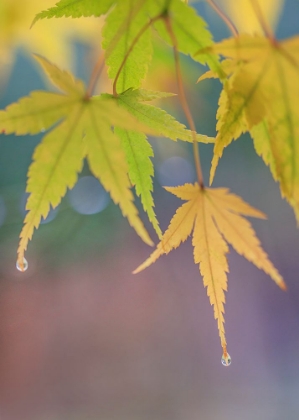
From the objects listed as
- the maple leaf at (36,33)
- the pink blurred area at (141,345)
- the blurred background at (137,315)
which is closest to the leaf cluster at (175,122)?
the maple leaf at (36,33)

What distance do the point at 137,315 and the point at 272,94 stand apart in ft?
7.30

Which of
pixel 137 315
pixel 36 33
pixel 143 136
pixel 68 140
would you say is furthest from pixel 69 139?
pixel 137 315

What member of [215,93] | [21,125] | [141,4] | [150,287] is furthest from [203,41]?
[215,93]

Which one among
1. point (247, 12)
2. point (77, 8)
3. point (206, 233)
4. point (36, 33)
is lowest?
point (206, 233)

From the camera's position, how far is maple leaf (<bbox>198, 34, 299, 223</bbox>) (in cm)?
33

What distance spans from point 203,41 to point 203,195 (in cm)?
15

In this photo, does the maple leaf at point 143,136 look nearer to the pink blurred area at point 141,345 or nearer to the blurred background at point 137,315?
the blurred background at point 137,315

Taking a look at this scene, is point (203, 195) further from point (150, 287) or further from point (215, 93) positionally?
point (215, 93)

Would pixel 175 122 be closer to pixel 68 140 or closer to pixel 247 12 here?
pixel 68 140

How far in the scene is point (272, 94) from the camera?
0.34 metres

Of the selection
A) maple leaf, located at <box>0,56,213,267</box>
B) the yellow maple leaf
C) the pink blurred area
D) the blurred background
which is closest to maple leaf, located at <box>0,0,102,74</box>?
the yellow maple leaf

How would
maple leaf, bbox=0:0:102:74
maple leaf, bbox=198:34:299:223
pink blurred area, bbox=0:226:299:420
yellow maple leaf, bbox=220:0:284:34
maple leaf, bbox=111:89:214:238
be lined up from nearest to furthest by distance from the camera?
maple leaf, bbox=198:34:299:223 → maple leaf, bbox=111:89:214:238 → yellow maple leaf, bbox=220:0:284:34 → maple leaf, bbox=0:0:102:74 → pink blurred area, bbox=0:226:299:420

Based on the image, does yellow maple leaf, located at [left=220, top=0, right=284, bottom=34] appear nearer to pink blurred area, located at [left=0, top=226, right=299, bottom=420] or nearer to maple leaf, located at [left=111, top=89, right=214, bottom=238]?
maple leaf, located at [left=111, top=89, right=214, bottom=238]

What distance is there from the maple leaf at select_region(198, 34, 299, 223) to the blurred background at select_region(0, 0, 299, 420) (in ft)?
5.99
